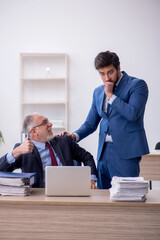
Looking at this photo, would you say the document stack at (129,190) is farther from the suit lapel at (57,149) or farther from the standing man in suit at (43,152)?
the suit lapel at (57,149)

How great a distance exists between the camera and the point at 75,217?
163cm

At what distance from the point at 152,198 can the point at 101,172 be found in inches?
31.9

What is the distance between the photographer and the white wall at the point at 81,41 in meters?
5.60

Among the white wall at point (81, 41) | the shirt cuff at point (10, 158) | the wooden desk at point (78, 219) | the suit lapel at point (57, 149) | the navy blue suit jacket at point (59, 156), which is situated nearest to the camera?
the wooden desk at point (78, 219)

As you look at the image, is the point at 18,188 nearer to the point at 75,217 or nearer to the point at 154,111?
the point at 75,217

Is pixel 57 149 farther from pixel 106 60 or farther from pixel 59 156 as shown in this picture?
pixel 106 60

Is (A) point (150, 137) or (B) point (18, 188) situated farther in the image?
(A) point (150, 137)

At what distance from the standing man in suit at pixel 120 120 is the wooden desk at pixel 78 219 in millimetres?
686

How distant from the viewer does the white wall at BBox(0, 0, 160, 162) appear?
18.4 feet

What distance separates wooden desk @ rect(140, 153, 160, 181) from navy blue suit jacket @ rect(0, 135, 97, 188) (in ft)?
5.00

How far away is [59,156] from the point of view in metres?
2.38

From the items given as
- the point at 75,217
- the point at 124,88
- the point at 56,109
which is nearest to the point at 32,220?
the point at 75,217

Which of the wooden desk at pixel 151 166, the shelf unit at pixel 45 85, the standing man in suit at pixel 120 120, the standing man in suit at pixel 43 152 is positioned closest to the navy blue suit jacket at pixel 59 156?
the standing man in suit at pixel 43 152

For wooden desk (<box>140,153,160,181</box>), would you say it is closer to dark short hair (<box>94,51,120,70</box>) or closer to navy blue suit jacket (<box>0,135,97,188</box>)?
navy blue suit jacket (<box>0,135,97,188</box>)
